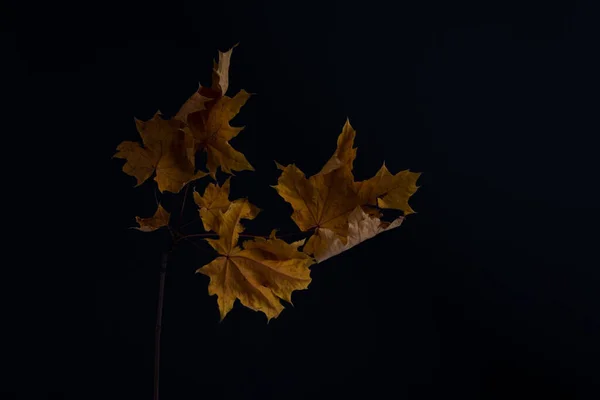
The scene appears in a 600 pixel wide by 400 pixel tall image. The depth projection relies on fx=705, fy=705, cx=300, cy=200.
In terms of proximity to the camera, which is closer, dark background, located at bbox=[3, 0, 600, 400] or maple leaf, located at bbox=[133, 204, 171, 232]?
maple leaf, located at bbox=[133, 204, 171, 232]

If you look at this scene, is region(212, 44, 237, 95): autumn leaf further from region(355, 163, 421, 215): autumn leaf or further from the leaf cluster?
region(355, 163, 421, 215): autumn leaf

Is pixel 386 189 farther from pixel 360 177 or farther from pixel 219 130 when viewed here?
pixel 360 177

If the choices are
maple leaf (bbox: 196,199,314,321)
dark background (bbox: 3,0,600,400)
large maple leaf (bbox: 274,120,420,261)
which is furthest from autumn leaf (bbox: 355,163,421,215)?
dark background (bbox: 3,0,600,400)

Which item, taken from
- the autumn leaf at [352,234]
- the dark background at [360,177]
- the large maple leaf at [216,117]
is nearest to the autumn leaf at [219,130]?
the large maple leaf at [216,117]

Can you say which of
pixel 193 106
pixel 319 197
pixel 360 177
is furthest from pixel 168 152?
pixel 360 177

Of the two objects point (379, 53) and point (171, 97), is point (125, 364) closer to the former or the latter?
point (171, 97)

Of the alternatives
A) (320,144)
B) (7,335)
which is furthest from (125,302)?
(320,144)
